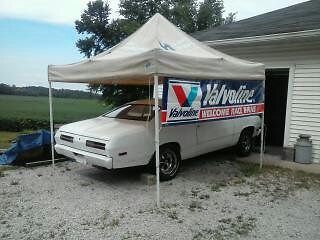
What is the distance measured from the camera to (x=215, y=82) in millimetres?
6777

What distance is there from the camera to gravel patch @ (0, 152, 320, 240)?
4.54 m

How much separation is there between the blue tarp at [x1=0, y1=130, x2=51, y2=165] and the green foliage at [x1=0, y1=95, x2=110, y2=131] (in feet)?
34.4

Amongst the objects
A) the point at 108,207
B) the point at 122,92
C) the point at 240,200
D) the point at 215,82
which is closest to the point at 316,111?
the point at 215,82

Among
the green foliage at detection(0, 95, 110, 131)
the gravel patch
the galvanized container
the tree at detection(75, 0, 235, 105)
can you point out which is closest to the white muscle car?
the gravel patch

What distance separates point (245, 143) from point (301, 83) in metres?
1.97

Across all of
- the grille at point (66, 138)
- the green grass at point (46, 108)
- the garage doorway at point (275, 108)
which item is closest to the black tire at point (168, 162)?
the grille at point (66, 138)

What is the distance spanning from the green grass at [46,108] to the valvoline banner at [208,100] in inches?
480

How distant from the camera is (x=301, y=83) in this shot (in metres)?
8.48

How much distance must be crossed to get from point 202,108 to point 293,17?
5355 millimetres

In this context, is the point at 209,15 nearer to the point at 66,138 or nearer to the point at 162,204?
the point at 66,138

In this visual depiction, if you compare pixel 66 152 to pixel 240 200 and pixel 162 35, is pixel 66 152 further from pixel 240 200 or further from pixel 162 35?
pixel 240 200

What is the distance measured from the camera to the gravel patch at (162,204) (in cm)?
454

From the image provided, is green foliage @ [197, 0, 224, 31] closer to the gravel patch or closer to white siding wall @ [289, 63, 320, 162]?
white siding wall @ [289, 63, 320, 162]

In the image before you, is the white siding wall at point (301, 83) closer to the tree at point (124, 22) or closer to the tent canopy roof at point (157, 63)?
the tent canopy roof at point (157, 63)
